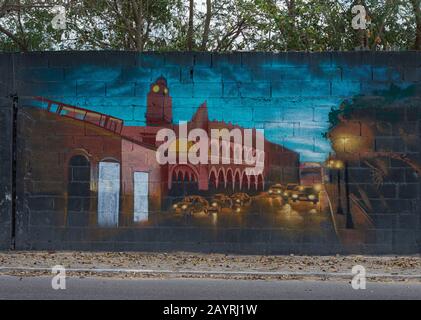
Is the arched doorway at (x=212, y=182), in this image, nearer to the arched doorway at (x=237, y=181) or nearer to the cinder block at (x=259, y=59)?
the arched doorway at (x=237, y=181)

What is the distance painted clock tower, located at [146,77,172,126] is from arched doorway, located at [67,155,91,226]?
124cm

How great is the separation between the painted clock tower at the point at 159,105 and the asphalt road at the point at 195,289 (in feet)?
9.27

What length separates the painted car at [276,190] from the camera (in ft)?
34.1

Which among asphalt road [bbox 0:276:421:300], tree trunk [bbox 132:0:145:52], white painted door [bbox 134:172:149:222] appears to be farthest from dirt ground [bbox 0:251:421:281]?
tree trunk [bbox 132:0:145:52]

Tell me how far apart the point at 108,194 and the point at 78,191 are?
0.48 metres

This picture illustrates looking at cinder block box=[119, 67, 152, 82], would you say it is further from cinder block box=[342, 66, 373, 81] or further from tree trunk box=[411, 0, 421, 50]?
tree trunk box=[411, 0, 421, 50]

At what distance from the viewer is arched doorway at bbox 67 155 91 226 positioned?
10578 mm

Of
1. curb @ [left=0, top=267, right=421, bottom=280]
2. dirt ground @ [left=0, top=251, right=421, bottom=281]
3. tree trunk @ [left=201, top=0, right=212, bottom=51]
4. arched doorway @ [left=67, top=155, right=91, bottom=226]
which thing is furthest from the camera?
tree trunk @ [left=201, top=0, right=212, bottom=51]

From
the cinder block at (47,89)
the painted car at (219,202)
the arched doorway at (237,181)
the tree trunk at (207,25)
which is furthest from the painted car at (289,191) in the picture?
the tree trunk at (207,25)

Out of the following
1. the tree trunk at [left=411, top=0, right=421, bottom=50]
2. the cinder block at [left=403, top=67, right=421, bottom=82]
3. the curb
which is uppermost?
the tree trunk at [left=411, top=0, right=421, bottom=50]

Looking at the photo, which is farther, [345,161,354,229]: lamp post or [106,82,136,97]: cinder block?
[106,82,136,97]: cinder block

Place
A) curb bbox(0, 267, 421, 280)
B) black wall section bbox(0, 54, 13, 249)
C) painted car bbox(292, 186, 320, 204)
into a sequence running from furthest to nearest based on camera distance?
black wall section bbox(0, 54, 13, 249) → painted car bbox(292, 186, 320, 204) → curb bbox(0, 267, 421, 280)

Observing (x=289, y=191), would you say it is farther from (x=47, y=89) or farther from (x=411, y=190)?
(x=47, y=89)

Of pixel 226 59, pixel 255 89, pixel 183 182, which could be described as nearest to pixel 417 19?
pixel 255 89
